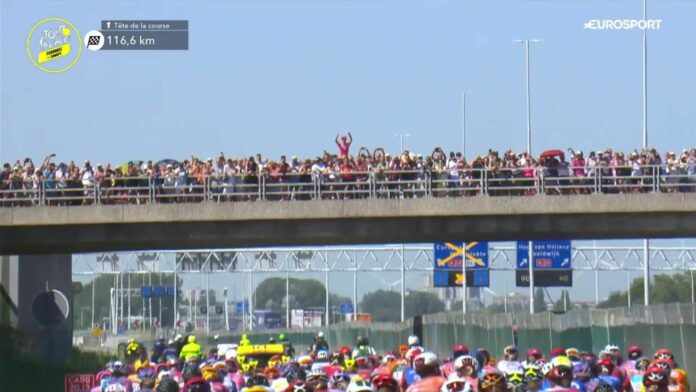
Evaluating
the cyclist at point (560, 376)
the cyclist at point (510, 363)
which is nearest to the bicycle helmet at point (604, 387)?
the cyclist at point (560, 376)

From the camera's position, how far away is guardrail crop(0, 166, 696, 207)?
42219 mm

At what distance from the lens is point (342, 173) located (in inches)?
1694

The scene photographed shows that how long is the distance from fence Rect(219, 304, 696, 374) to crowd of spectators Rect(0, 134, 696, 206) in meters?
3.56

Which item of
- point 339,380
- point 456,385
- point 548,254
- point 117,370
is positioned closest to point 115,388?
point 339,380

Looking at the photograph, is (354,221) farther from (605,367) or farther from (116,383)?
(116,383)

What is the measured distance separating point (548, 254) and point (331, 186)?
2919 cm

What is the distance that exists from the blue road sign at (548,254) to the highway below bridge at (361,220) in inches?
1005

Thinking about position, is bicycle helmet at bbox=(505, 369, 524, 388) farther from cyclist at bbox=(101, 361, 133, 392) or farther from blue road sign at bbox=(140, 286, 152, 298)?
blue road sign at bbox=(140, 286, 152, 298)

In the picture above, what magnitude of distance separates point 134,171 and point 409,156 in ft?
23.2

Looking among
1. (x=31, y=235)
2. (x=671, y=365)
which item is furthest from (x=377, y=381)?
(x=31, y=235)

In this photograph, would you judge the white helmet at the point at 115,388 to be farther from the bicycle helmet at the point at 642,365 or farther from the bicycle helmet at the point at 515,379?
the bicycle helmet at the point at 642,365

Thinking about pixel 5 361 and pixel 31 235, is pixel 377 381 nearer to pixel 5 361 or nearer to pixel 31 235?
pixel 31 235

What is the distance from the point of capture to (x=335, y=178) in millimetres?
43375

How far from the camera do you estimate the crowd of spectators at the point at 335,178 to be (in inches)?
1666
